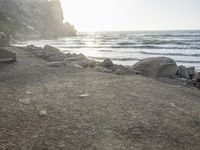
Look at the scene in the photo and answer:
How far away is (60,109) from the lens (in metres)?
9.74

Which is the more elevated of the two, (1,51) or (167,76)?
(1,51)

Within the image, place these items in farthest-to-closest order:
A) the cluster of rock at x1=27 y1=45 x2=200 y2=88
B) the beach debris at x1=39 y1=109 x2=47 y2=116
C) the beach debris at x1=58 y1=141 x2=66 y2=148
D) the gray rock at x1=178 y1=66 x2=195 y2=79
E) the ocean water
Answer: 1. the ocean water
2. the gray rock at x1=178 y1=66 x2=195 y2=79
3. the cluster of rock at x1=27 y1=45 x2=200 y2=88
4. the beach debris at x1=39 y1=109 x2=47 y2=116
5. the beach debris at x1=58 y1=141 x2=66 y2=148

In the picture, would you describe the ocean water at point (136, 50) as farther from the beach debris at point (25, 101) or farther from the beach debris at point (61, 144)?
the beach debris at point (61, 144)

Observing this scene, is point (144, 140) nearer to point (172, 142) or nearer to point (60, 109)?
point (172, 142)

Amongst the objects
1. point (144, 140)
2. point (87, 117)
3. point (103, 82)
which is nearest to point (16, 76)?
point (103, 82)

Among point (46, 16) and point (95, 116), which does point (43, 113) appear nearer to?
point (95, 116)

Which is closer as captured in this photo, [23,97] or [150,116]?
[150,116]

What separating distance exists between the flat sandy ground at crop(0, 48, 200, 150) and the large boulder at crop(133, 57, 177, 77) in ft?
19.5

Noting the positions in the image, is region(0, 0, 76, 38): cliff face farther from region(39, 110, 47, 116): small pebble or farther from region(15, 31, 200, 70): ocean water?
region(39, 110, 47, 116): small pebble

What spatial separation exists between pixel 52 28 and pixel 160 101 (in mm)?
153249

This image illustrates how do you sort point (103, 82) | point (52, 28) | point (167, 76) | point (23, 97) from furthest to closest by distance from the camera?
point (52, 28) → point (167, 76) → point (103, 82) → point (23, 97)

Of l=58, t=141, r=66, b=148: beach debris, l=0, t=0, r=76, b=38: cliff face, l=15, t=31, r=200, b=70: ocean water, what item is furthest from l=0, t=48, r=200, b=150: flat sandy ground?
l=0, t=0, r=76, b=38: cliff face

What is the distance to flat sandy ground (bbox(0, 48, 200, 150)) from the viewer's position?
7.61 m

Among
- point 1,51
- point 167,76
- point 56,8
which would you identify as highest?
point 56,8
